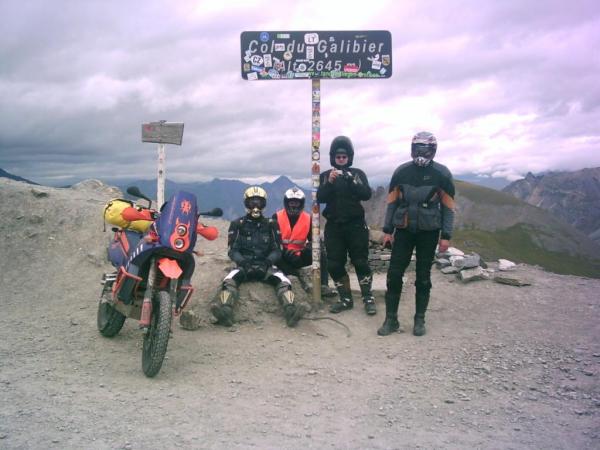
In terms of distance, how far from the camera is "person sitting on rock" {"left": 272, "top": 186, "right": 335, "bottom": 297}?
287 inches

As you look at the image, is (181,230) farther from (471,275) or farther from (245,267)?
(471,275)

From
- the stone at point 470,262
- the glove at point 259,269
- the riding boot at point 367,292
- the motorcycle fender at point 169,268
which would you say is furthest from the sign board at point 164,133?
the stone at point 470,262

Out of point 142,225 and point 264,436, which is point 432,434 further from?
point 142,225

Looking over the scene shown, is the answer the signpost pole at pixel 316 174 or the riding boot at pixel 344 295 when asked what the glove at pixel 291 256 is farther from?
the riding boot at pixel 344 295

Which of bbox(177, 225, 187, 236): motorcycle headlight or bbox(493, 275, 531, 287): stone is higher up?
bbox(177, 225, 187, 236): motorcycle headlight

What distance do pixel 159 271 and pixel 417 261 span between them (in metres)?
3.19

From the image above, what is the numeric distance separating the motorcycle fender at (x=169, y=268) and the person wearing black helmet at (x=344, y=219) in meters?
2.69

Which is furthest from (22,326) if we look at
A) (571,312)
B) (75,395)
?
(571,312)

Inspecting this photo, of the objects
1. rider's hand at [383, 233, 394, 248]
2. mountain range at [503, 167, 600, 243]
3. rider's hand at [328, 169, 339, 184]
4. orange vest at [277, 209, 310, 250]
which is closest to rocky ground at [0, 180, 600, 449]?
orange vest at [277, 209, 310, 250]

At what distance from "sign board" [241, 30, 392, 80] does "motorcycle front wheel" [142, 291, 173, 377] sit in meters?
3.79

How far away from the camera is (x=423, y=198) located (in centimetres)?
579

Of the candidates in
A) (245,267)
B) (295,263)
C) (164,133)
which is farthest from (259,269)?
(164,133)

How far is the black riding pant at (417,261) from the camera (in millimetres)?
5992

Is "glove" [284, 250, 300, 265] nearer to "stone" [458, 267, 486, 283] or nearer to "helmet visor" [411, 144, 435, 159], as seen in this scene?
"helmet visor" [411, 144, 435, 159]
